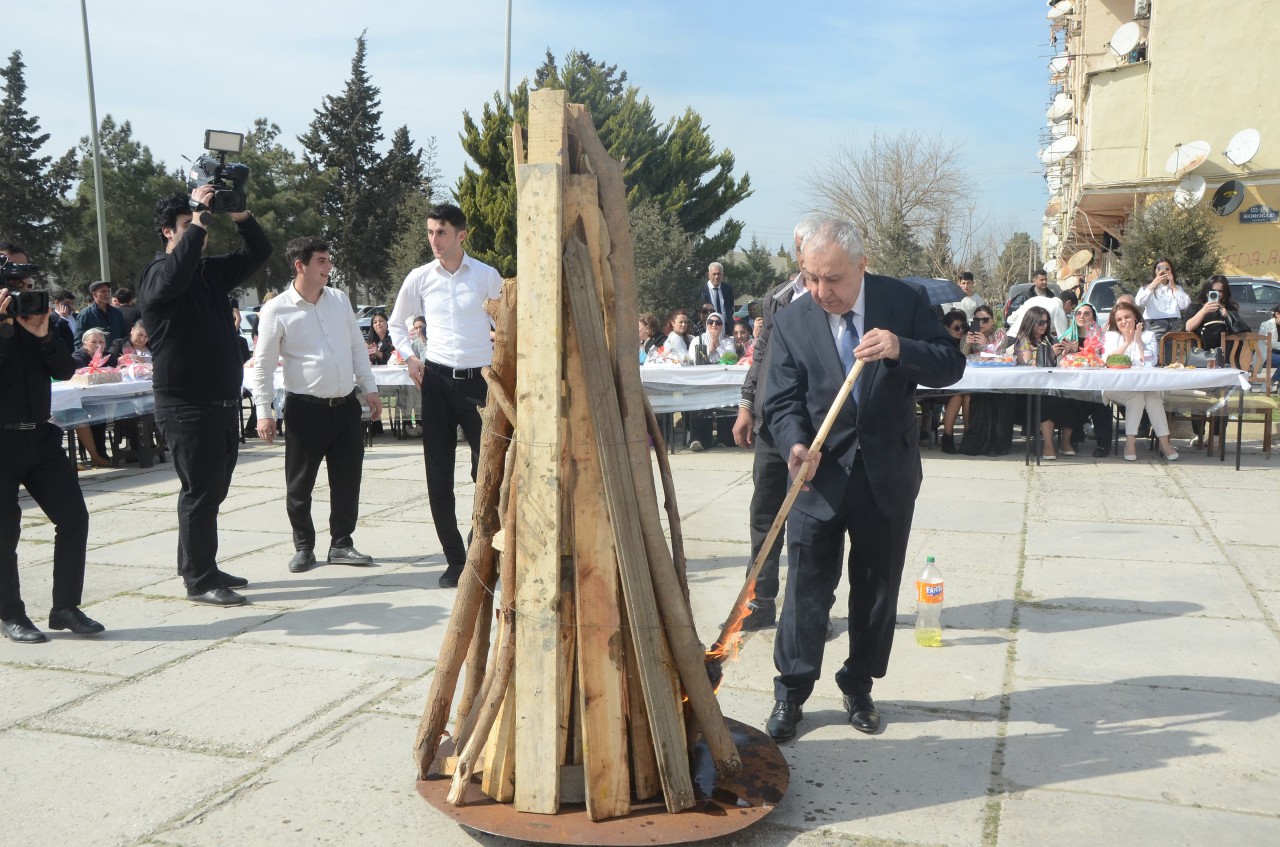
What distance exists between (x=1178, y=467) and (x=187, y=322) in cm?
865

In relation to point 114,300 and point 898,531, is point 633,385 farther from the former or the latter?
point 114,300

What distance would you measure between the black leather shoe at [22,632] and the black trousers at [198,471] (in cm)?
84

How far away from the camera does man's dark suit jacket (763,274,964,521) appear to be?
3756 mm

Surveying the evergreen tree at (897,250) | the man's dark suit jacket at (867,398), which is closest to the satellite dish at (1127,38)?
the evergreen tree at (897,250)

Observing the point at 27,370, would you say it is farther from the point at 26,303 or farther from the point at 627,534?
the point at 627,534

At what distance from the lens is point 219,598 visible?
5820 millimetres

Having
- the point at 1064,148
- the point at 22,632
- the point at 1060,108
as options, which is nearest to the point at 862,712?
the point at 22,632

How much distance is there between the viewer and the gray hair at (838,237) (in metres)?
3.63

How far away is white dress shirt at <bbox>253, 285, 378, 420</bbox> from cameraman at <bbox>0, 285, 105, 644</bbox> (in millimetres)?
1250

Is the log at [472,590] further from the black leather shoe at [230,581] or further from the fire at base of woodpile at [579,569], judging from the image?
the black leather shoe at [230,581]

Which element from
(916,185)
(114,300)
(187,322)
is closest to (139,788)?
(187,322)

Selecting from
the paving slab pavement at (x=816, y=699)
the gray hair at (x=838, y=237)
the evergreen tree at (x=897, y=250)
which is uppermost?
the evergreen tree at (x=897, y=250)

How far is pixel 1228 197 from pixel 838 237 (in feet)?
83.0

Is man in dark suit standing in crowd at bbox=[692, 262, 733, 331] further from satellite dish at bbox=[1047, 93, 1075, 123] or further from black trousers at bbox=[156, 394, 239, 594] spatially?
satellite dish at bbox=[1047, 93, 1075, 123]
